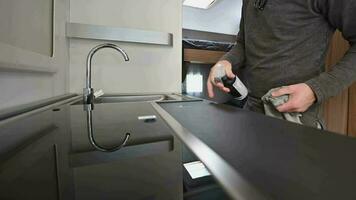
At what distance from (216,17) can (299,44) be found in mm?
2849

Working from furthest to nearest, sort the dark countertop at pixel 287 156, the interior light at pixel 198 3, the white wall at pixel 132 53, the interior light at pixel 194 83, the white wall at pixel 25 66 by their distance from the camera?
the interior light at pixel 198 3
the interior light at pixel 194 83
the white wall at pixel 132 53
the white wall at pixel 25 66
the dark countertop at pixel 287 156

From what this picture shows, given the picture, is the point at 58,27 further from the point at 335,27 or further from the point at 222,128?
the point at 335,27

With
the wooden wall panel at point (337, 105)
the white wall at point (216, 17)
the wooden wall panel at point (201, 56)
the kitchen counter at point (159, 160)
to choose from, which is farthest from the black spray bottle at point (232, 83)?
the white wall at point (216, 17)

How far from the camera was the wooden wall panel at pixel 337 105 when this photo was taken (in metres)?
1.19

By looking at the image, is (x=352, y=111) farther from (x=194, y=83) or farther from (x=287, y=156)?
(x=194, y=83)

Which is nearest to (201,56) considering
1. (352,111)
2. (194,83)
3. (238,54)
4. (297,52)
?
(194,83)

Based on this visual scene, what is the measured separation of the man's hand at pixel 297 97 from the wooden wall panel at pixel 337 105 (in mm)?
712

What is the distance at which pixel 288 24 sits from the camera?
76 centimetres

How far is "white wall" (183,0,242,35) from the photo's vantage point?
322 cm

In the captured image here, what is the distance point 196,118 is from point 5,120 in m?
0.47

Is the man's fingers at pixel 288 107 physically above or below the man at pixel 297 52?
below

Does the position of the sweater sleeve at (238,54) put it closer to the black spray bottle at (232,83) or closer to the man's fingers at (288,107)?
the black spray bottle at (232,83)

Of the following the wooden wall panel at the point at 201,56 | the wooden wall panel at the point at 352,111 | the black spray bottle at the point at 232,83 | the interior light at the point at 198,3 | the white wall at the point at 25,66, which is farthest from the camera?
the interior light at the point at 198,3

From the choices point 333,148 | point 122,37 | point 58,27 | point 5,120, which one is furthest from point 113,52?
point 333,148
